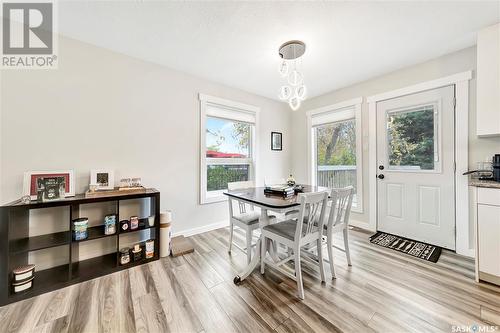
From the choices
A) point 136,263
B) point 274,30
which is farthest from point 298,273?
point 274,30

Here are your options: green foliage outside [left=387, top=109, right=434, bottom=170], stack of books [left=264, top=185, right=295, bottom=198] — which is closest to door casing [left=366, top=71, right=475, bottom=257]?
green foliage outside [left=387, top=109, right=434, bottom=170]

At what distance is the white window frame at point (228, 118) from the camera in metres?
2.97

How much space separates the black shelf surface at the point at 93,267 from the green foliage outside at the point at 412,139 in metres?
3.88

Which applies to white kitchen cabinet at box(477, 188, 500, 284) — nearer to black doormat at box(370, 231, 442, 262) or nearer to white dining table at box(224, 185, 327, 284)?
black doormat at box(370, 231, 442, 262)

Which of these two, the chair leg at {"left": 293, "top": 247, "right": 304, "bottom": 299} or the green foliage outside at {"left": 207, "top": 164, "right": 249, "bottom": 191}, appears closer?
the chair leg at {"left": 293, "top": 247, "right": 304, "bottom": 299}

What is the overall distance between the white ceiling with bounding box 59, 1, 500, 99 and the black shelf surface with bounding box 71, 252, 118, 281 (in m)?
2.43

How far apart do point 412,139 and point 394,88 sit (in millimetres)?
793

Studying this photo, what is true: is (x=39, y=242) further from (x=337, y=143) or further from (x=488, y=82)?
(x=488, y=82)

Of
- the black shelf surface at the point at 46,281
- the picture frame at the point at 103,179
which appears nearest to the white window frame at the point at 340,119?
the picture frame at the point at 103,179

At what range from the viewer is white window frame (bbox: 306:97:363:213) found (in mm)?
3154

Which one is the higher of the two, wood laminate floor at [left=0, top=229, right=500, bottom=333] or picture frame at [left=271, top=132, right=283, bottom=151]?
picture frame at [left=271, top=132, right=283, bottom=151]

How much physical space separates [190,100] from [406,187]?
3418 mm

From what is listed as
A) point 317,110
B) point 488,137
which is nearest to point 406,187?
point 488,137

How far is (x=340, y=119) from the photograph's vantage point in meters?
3.44
